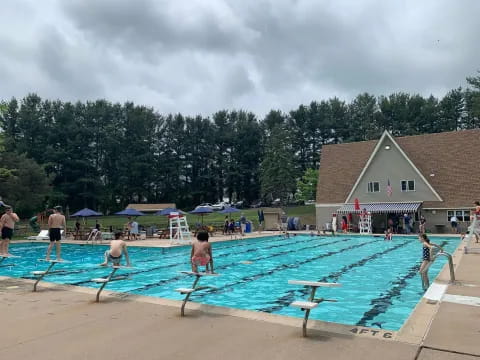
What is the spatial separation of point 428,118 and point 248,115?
29.8 m

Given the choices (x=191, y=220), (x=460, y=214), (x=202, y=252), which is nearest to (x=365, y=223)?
(x=460, y=214)

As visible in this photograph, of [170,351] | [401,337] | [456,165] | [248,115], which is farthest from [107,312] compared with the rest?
[248,115]

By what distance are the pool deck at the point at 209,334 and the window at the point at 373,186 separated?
27980 mm

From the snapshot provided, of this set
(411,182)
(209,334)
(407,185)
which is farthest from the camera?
(407,185)

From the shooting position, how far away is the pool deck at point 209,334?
5.09 metres

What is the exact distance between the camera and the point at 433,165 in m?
35.2

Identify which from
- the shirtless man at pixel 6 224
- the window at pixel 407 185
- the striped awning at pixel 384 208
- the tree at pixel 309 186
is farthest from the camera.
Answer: the tree at pixel 309 186

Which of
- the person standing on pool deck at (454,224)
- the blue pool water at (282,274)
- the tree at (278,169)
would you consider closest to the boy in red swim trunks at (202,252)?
the blue pool water at (282,274)

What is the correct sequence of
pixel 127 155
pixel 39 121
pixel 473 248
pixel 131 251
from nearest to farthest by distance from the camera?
pixel 473 248, pixel 131 251, pixel 39 121, pixel 127 155

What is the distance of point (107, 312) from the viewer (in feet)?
24.2

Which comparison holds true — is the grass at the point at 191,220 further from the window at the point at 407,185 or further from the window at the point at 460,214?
the window at the point at 460,214

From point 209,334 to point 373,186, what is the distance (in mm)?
31867

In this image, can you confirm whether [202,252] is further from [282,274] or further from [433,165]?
[433,165]

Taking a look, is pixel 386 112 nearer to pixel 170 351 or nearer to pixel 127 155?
pixel 127 155
